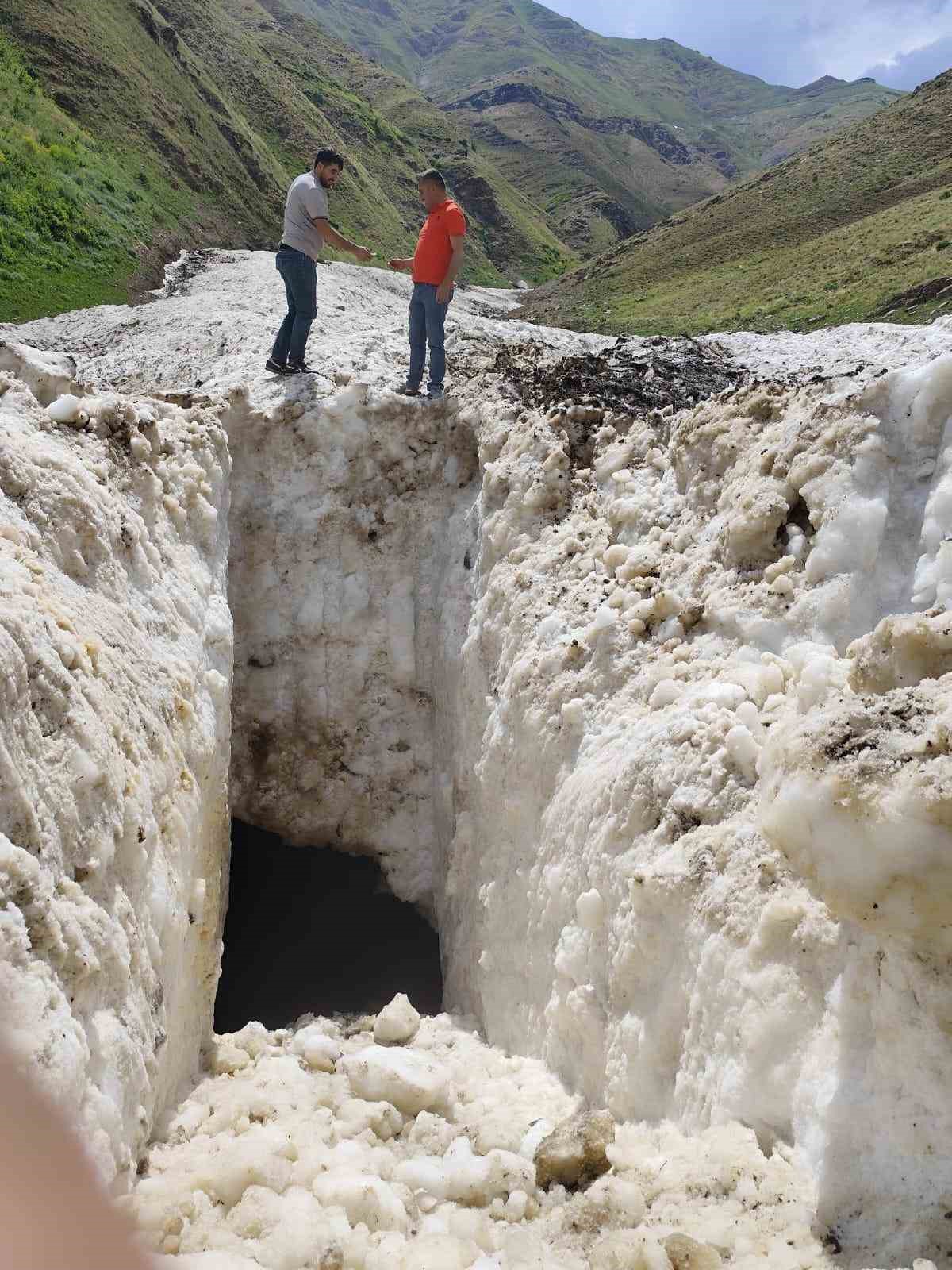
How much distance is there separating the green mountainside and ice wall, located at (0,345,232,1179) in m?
82.4

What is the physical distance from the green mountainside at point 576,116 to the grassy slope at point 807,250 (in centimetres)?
3629

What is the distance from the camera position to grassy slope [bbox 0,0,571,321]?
71.5 feet

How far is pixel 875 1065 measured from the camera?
2.66 m

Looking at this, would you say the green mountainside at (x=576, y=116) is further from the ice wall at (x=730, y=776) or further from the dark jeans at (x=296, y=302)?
the ice wall at (x=730, y=776)

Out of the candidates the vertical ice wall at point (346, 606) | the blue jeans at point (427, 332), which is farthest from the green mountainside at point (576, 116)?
the vertical ice wall at point (346, 606)

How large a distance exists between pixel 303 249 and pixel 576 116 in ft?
456

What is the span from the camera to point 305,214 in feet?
25.9

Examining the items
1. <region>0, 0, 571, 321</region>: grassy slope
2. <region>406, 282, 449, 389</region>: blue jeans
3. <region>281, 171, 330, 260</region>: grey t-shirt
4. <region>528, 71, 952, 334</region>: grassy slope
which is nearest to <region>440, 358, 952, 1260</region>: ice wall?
<region>406, 282, 449, 389</region>: blue jeans

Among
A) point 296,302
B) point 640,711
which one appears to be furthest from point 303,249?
point 640,711

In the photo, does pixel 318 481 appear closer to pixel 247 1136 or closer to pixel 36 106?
pixel 247 1136

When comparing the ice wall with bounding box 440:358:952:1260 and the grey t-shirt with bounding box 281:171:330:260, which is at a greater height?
the grey t-shirt with bounding box 281:171:330:260

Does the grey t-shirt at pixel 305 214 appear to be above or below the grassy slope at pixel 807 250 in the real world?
below

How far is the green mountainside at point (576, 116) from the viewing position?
9738cm

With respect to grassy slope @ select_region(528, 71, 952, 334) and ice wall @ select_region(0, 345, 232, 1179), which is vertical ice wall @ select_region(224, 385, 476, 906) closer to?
ice wall @ select_region(0, 345, 232, 1179)
